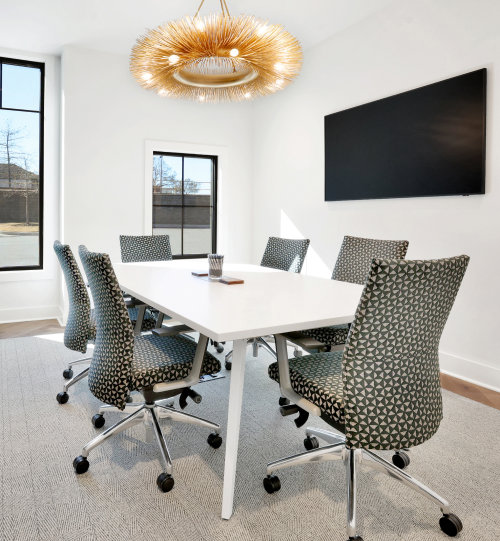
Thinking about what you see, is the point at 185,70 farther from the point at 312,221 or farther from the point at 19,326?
the point at 19,326

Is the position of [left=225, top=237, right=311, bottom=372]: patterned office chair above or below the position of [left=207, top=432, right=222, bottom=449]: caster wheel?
above

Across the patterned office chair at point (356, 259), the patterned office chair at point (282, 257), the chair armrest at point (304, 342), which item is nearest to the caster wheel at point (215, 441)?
the chair armrest at point (304, 342)

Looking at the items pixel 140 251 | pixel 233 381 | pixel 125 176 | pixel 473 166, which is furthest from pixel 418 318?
pixel 125 176

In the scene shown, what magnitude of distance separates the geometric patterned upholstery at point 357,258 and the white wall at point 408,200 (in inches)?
28.3

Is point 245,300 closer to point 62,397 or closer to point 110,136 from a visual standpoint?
point 62,397

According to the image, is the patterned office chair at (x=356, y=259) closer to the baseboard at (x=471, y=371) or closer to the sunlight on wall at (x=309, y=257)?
the baseboard at (x=471, y=371)

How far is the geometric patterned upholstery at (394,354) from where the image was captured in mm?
1335

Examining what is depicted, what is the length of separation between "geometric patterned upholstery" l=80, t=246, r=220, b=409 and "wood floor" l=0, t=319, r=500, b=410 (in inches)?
78.6

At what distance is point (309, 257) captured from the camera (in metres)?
4.72

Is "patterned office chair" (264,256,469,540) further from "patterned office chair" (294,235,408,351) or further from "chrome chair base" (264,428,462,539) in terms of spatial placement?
"patterned office chair" (294,235,408,351)

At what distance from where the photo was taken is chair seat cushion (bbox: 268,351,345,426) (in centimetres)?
153

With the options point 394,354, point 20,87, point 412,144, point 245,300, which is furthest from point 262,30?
point 20,87

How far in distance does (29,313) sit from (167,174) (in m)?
2.15

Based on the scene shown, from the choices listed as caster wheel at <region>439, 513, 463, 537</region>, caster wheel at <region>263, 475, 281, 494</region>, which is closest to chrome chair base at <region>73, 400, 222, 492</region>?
caster wheel at <region>263, 475, 281, 494</region>
